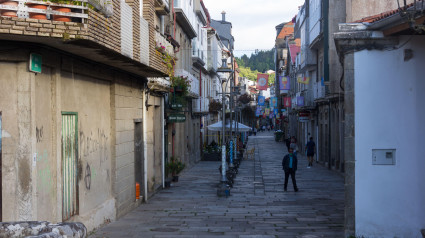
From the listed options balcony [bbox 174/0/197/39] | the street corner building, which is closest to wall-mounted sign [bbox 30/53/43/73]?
the street corner building

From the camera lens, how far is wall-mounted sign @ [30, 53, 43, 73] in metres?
8.55

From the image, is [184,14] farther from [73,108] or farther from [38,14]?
[38,14]

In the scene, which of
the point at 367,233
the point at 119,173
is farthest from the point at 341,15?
Answer: the point at 367,233

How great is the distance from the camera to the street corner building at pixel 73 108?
8.38m

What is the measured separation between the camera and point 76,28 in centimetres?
839

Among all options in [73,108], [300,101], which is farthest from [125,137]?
[300,101]

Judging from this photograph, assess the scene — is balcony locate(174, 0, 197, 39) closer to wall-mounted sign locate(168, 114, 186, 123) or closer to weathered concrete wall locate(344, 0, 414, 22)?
wall-mounted sign locate(168, 114, 186, 123)

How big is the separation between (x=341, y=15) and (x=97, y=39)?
2026cm

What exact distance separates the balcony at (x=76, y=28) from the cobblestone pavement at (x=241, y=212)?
4.16 m

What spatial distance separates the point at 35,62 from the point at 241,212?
807 centimetres

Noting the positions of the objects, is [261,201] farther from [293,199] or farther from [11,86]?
[11,86]

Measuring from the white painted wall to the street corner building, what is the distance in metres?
5.11

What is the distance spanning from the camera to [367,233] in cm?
1027

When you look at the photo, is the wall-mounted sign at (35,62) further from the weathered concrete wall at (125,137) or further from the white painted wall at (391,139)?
the white painted wall at (391,139)
